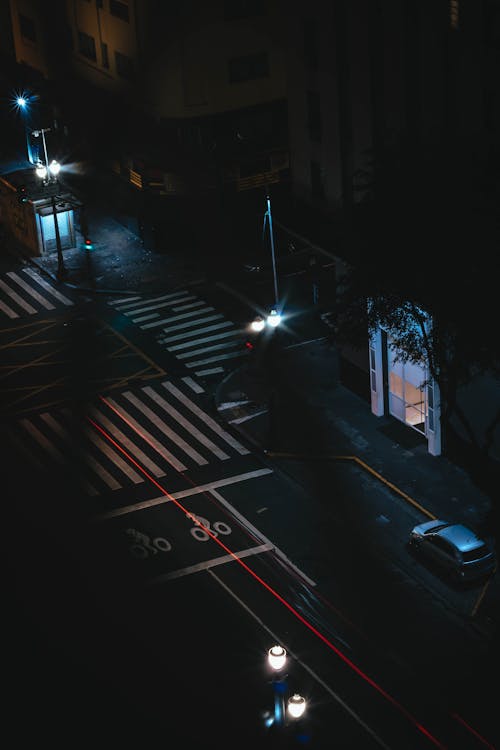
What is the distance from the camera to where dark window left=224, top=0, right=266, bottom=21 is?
6925 centimetres

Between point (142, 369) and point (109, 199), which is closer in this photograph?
point (142, 369)

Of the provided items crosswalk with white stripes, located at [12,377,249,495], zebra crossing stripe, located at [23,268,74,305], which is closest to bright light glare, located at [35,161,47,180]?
zebra crossing stripe, located at [23,268,74,305]

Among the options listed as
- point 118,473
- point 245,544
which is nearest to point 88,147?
point 118,473

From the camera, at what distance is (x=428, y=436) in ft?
168

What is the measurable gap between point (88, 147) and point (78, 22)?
774 centimetres

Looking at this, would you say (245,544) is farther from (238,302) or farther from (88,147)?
(88,147)

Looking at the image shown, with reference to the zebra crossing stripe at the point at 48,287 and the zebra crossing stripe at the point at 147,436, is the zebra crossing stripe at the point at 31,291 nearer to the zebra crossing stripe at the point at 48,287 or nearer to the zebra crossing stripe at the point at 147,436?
the zebra crossing stripe at the point at 48,287

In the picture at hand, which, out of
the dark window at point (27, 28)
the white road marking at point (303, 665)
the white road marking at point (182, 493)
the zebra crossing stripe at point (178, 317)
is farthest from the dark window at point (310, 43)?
the dark window at point (27, 28)

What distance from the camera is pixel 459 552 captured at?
42.7 metres

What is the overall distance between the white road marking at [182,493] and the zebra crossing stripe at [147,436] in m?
1.79

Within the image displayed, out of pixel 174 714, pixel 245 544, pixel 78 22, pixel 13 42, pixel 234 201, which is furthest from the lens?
pixel 13 42

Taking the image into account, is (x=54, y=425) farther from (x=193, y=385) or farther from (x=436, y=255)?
(x=436, y=255)

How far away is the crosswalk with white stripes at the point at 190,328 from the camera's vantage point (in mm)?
60500

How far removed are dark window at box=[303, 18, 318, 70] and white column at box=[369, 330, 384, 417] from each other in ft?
41.5
